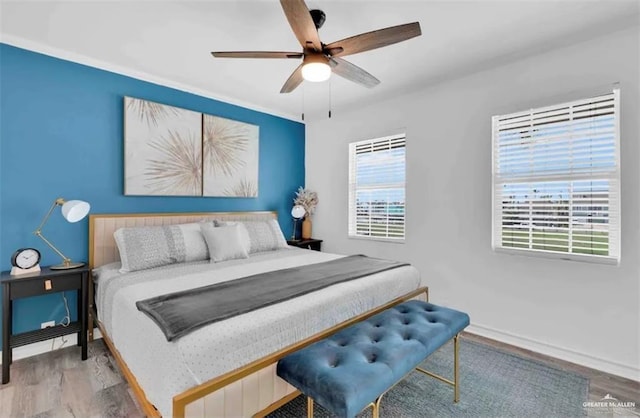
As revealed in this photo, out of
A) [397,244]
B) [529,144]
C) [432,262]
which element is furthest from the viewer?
[397,244]

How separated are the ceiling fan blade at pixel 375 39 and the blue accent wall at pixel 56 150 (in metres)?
2.28

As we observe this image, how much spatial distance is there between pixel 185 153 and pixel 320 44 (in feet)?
7.20

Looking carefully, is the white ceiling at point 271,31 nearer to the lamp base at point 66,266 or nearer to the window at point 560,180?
the window at point 560,180

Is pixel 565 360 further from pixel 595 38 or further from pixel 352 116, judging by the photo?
pixel 352 116

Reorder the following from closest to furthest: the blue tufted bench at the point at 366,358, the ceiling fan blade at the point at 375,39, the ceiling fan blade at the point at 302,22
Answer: the blue tufted bench at the point at 366,358 < the ceiling fan blade at the point at 302,22 < the ceiling fan blade at the point at 375,39

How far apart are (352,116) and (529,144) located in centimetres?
217

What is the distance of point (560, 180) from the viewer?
8.63ft

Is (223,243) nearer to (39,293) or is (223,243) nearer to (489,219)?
(39,293)

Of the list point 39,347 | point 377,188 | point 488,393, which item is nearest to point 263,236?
point 377,188

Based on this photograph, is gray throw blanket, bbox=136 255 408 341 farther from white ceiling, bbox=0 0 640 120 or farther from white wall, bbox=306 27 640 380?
white ceiling, bbox=0 0 640 120

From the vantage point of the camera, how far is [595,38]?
2445 millimetres

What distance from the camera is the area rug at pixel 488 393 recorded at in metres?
1.92

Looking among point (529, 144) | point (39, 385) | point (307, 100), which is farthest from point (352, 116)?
point (39, 385)

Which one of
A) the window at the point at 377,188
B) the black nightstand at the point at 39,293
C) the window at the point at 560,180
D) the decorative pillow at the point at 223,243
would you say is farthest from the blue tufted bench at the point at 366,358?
the black nightstand at the point at 39,293
